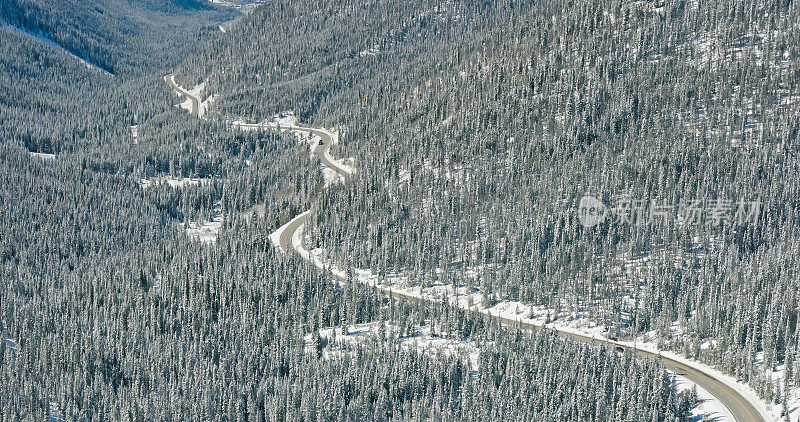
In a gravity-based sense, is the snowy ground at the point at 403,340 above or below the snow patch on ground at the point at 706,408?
below

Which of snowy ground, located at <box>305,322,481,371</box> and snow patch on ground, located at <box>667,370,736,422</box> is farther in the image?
snowy ground, located at <box>305,322,481,371</box>

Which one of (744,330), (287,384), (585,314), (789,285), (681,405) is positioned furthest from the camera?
(585,314)

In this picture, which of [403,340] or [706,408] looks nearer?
[706,408]

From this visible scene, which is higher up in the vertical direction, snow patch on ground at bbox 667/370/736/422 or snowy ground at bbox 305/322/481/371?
snow patch on ground at bbox 667/370/736/422

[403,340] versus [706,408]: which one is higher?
[706,408]

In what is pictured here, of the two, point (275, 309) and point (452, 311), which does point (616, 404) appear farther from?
point (275, 309)

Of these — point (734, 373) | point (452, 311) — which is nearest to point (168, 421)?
point (452, 311)

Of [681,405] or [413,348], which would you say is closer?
[681,405]

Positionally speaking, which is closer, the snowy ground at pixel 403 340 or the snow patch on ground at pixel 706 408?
the snow patch on ground at pixel 706 408

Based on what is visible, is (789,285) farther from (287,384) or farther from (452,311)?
(287,384)

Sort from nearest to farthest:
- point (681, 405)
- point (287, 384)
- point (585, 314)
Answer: point (681, 405) → point (287, 384) → point (585, 314)

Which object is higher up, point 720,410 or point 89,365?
point 720,410
